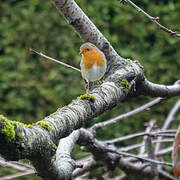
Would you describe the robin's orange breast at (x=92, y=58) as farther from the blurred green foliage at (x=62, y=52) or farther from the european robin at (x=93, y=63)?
the blurred green foliage at (x=62, y=52)

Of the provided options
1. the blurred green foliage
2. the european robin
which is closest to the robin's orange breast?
the european robin

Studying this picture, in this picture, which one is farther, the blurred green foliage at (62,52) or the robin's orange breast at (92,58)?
the blurred green foliage at (62,52)

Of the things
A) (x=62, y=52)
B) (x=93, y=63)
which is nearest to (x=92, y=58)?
(x=93, y=63)

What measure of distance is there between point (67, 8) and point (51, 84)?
1.79m

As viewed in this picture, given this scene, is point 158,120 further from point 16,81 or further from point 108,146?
point 16,81

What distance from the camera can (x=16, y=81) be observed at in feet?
10.9

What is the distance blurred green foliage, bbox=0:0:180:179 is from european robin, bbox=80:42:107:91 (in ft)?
4.99

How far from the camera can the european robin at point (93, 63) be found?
173cm

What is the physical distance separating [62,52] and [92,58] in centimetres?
166

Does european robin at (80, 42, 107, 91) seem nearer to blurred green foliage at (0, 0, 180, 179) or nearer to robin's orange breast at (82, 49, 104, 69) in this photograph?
robin's orange breast at (82, 49, 104, 69)

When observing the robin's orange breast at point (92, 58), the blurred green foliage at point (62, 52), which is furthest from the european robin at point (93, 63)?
the blurred green foliage at point (62, 52)

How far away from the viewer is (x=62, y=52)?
338 cm

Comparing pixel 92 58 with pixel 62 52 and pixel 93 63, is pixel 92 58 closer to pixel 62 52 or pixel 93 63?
pixel 93 63

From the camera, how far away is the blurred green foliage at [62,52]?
331 cm
